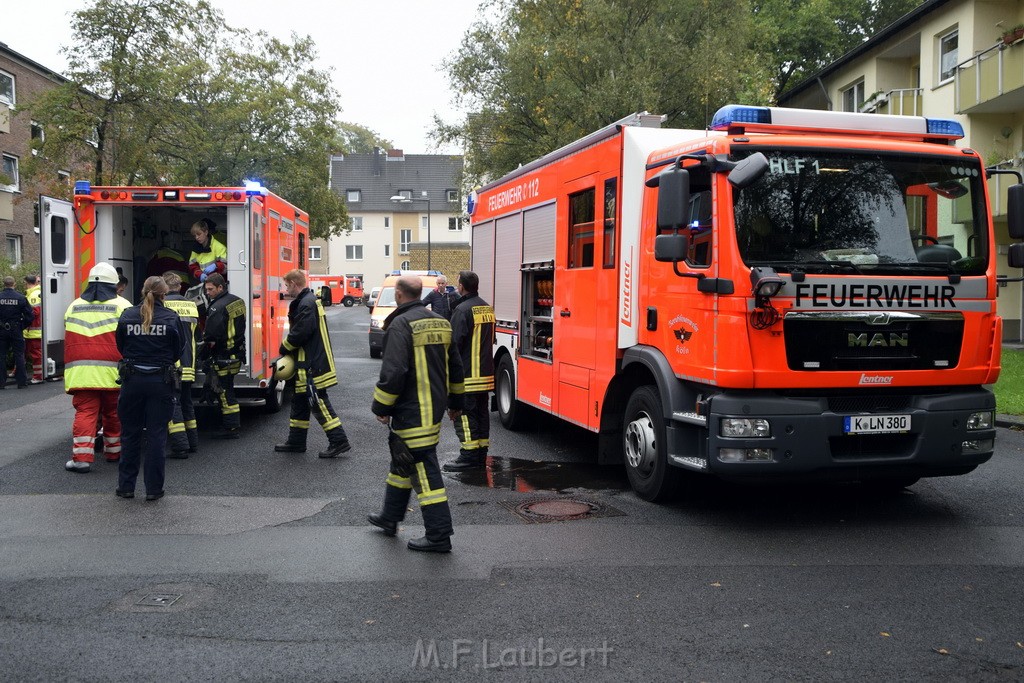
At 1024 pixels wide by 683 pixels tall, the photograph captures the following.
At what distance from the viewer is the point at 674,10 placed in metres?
25.2

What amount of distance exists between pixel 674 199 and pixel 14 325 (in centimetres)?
1297

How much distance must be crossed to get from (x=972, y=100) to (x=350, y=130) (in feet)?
234

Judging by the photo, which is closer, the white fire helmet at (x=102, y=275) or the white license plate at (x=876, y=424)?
the white license plate at (x=876, y=424)

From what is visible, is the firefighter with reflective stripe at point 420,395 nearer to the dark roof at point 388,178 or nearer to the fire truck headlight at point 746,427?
the fire truck headlight at point 746,427

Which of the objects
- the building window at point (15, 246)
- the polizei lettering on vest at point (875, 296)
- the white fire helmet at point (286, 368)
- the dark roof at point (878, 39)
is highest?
the dark roof at point (878, 39)

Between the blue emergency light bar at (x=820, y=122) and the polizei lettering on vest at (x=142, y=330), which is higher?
the blue emergency light bar at (x=820, y=122)

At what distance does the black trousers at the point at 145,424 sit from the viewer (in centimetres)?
742

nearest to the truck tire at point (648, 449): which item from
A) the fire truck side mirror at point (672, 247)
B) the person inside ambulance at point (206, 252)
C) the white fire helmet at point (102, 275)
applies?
the fire truck side mirror at point (672, 247)

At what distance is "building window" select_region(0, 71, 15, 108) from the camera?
3353 centimetres

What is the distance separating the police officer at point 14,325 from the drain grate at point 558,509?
11479 mm

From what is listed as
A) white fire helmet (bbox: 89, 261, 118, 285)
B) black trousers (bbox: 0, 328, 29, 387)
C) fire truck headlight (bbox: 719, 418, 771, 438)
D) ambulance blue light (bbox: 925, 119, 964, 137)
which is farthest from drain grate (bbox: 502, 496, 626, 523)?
black trousers (bbox: 0, 328, 29, 387)

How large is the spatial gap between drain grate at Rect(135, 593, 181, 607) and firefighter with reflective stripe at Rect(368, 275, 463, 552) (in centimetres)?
148

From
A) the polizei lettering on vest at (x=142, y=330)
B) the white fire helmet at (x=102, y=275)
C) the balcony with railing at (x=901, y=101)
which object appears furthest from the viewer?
the balcony with railing at (x=901, y=101)

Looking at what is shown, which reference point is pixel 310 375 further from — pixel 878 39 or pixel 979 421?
pixel 878 39
